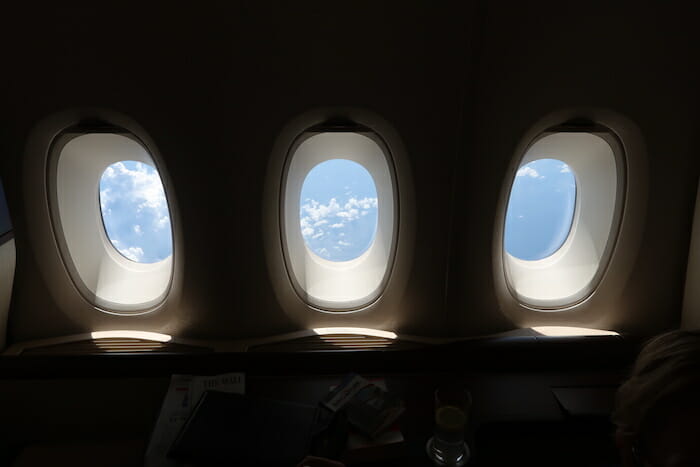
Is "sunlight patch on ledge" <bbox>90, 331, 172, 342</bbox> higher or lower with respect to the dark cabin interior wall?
lower

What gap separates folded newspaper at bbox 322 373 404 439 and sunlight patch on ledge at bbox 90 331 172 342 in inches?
89.1

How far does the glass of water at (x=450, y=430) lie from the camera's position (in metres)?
1.49

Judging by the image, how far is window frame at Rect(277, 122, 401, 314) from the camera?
10.2ft

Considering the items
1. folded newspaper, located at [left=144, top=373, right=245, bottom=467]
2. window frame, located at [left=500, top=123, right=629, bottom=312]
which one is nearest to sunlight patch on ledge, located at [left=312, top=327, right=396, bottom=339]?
window frame, located at [left=500, top=123, right=629, bottom=312]

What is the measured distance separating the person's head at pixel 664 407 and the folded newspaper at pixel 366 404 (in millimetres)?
853

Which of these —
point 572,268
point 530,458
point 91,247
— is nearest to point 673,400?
point 530,458

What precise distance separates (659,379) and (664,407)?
62 millimetres

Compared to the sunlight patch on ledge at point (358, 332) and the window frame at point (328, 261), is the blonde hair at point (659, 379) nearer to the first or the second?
the window frame at point (328, 261)

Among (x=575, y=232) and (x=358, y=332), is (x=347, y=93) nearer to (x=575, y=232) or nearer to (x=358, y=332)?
(x=358, y=332)

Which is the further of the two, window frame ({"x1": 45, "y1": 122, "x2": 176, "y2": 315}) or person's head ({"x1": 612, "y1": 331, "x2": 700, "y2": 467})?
window frame ({"x1": 45, "y1": 122, "x2": 176, "y2": 315})

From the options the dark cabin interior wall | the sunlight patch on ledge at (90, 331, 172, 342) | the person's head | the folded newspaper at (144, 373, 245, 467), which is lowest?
the sunlight patch on ledge at (90, 331, 172, 342)

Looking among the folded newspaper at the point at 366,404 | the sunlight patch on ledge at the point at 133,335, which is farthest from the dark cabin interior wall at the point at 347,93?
the folded newspaper at the point at 366,404

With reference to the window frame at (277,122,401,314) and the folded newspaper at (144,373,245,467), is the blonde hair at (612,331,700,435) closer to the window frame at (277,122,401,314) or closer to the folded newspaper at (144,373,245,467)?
the folded newspaper at (144,373,245,467)

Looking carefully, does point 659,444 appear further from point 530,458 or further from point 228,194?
point 228,194
